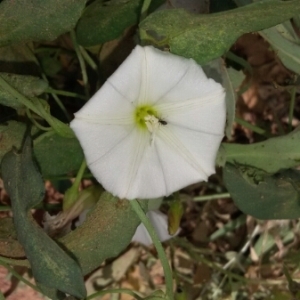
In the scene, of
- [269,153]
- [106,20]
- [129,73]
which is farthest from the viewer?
[269,153]

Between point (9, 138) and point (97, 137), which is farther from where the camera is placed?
point (9, 138)

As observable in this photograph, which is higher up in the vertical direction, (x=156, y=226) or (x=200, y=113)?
(x=200, y=113)

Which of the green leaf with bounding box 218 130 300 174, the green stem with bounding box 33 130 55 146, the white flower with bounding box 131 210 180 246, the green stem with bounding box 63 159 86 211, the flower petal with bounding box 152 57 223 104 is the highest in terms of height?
the flower petal with bounding box 152 57 223 104

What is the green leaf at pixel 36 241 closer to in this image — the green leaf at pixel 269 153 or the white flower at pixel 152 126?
the white flower at pixel 152 126

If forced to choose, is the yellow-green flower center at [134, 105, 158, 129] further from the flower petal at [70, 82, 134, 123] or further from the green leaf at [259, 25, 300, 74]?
the green leaf at [259, 25, 300, 74]

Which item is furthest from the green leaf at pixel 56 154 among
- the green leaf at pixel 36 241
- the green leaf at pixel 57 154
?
the green leaf at pixel 36 241

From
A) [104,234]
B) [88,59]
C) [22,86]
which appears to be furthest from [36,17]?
[104,234]

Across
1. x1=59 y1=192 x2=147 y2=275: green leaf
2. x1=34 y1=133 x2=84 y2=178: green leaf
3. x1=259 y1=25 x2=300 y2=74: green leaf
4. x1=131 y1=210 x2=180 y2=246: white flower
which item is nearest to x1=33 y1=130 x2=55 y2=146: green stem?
x1=34 y1=133 x2=84 y2=178: green leaf

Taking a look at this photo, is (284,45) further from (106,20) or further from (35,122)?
(35,122)

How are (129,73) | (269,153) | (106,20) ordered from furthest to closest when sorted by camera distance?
1. (269,153)
2. (106,20)
3. (129,73)
